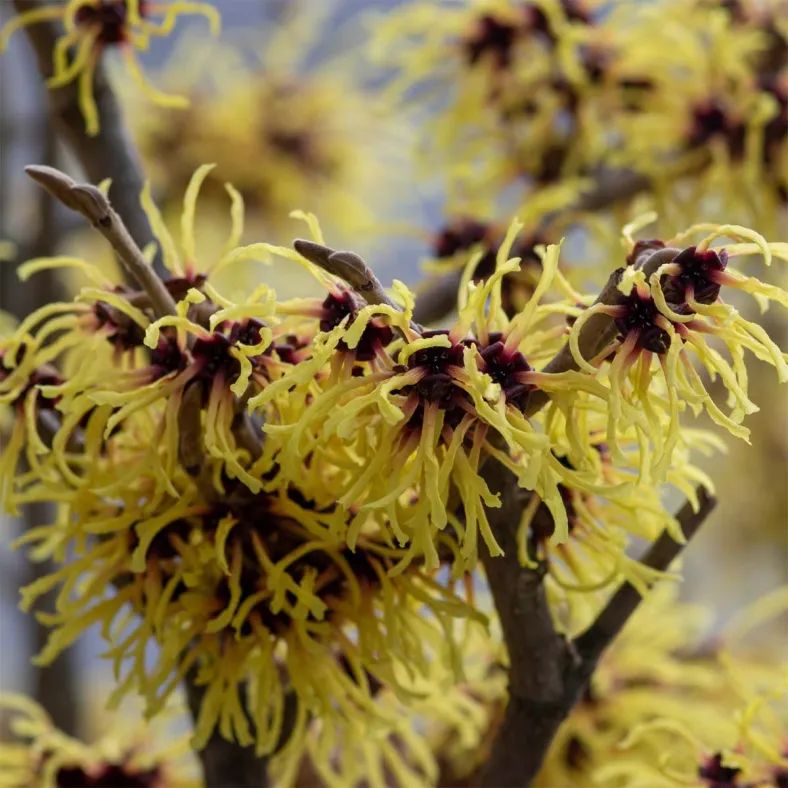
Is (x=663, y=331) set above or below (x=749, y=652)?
above

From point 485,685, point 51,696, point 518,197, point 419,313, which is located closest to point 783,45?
point 518,197

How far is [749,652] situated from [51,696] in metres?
0.66

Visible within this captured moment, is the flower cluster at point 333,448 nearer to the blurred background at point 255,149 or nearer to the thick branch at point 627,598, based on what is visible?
the thick branch at point 627,598

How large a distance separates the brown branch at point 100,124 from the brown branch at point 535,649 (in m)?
0.25

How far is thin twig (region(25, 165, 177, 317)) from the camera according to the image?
37 centimetres

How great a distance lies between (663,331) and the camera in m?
0.35

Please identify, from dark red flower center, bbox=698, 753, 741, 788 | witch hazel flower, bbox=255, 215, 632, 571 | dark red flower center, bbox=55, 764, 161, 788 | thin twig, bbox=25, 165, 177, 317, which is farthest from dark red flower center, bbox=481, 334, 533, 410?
dark red flower center, bbox=55, 764, 161, 788

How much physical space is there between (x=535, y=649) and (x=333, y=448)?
0.13 metres

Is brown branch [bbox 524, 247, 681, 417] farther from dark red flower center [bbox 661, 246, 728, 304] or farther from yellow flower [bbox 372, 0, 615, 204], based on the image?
yellow flower [bbox 372, 0, 615, 204]

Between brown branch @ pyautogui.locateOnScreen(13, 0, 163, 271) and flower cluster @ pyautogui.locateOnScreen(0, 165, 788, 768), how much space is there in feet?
0.36

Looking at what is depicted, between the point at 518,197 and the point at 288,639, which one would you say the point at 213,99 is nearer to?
the point at 518,197

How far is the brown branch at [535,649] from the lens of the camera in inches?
17.2

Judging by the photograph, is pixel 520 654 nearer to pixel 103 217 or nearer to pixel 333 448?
pixel 333 448

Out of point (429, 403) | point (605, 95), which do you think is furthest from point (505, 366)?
point (605, 95)
